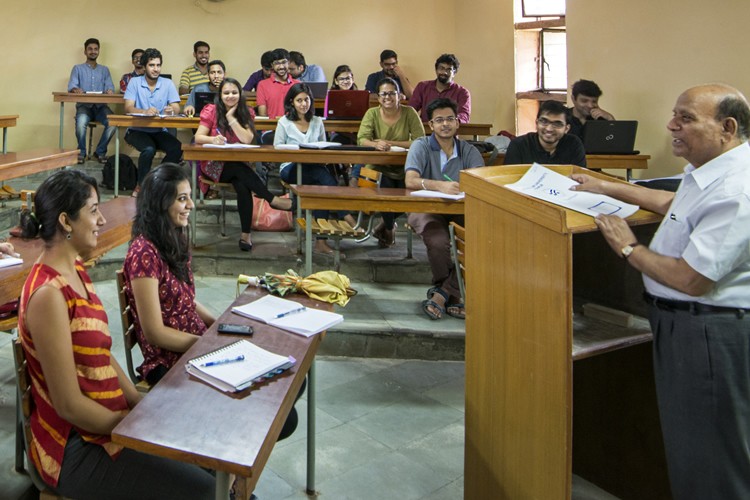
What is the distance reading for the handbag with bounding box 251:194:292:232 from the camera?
540 centimetres

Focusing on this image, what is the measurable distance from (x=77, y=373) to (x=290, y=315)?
0.64 metres

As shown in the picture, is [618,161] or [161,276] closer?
[161,276]

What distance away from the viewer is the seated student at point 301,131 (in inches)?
204

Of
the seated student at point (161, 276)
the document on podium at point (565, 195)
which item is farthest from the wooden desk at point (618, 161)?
the seated student at point (161, 276)

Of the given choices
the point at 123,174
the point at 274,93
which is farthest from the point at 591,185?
the point at 123,174

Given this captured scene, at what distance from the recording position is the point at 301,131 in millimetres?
5375

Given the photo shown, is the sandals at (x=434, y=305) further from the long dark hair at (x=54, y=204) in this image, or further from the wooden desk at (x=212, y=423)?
the long dark hair at (x=54, y=204)

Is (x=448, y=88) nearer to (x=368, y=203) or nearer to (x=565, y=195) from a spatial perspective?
(x=368, y=203)

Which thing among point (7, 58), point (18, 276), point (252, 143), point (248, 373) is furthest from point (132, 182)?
point (248, 373)

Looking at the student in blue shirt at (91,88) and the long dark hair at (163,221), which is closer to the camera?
the long dark hair at (163,221)

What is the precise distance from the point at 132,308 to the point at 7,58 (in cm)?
731

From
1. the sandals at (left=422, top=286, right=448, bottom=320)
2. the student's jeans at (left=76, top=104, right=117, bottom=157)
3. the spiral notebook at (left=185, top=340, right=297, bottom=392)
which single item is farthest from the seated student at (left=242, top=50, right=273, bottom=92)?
the spiral notebook at (left=185, top=340, right=297, bottom=392)

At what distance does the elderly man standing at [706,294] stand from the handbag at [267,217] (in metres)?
3.84

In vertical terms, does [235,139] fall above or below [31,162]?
above
